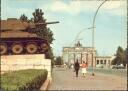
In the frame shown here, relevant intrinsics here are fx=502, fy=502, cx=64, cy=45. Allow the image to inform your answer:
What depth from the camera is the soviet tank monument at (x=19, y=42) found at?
44938mm

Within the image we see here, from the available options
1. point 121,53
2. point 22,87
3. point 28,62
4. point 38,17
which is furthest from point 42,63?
point 121,53

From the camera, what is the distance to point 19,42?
1801 inches

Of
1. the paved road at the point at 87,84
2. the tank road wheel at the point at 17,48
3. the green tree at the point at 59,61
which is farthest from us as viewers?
the green tree at the point at 59,61

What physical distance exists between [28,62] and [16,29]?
11.8 metres

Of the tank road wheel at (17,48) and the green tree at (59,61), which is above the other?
the tank road wheel at (17,48)

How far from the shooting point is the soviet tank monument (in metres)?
44.9

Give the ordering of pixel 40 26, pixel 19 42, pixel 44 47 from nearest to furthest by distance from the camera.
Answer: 1. pixel 44 47
2. pixel 19 42
3. pixel 40 26

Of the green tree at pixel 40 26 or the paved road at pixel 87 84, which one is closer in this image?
the paved road at pixel 87 84

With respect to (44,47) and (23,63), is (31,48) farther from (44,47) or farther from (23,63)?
(23,63)

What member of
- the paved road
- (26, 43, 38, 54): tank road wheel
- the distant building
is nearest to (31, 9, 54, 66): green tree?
(26, 43, 38, 54): tank road wheel

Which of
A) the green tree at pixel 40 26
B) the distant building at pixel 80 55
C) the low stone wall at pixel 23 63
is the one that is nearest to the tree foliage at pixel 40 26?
the green tree at pixel 40 26

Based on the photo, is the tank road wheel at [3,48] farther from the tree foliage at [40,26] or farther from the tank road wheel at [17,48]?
the tree foliage at [40,26]

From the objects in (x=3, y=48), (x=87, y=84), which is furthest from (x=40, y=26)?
(x=87, y=84)

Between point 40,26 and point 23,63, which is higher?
point 40,26
